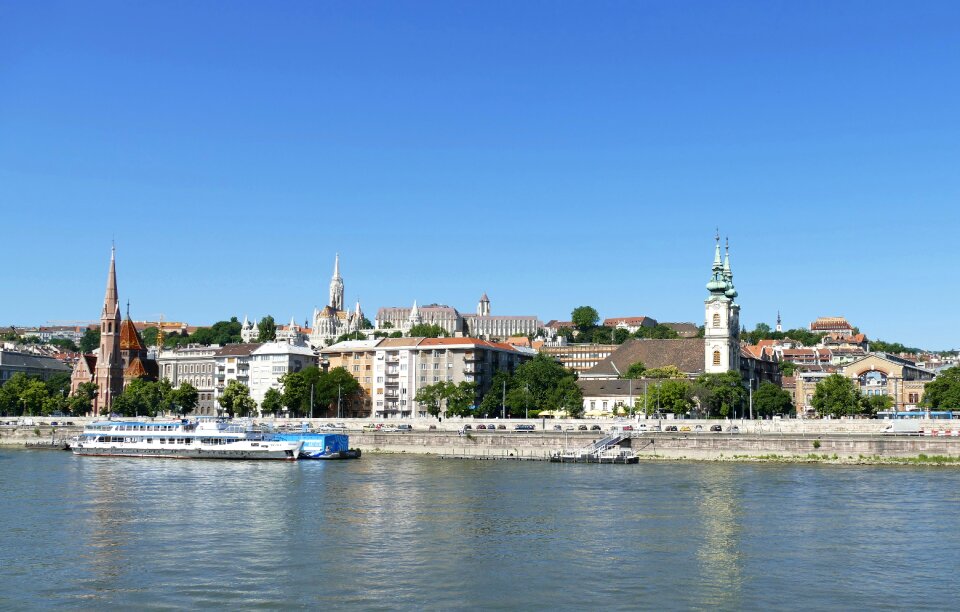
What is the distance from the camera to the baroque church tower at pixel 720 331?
124 m

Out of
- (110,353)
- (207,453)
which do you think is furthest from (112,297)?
(207,453)

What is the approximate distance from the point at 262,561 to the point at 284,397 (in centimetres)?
8916

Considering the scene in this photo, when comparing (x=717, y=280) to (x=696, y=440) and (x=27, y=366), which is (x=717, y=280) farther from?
(x=27, y=366)

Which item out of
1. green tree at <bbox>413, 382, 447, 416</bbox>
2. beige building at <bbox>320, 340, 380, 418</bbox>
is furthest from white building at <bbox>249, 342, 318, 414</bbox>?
green tree at <bbox>413, 382, 447, 416</bbox>

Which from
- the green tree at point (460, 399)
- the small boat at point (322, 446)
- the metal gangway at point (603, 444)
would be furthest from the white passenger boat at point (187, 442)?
the green tree at point (460, 399)

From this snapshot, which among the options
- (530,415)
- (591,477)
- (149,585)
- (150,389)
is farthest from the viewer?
(150,389)

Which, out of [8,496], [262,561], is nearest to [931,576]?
[262,561]

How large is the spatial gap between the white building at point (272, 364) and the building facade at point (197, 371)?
51.8 feet

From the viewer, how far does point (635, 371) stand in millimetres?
134500

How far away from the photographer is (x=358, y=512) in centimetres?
4612

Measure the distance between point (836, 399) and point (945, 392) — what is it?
9440mm

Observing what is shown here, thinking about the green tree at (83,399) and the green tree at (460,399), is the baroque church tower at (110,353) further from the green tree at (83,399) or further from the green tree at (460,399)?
the green tree at (460,399)

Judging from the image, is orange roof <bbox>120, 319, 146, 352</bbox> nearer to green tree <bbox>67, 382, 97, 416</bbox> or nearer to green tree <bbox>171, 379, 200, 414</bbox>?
green tree <bbox>67, 382, 97, 416</bbox>

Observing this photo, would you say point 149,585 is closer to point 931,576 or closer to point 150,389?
point 931,576
